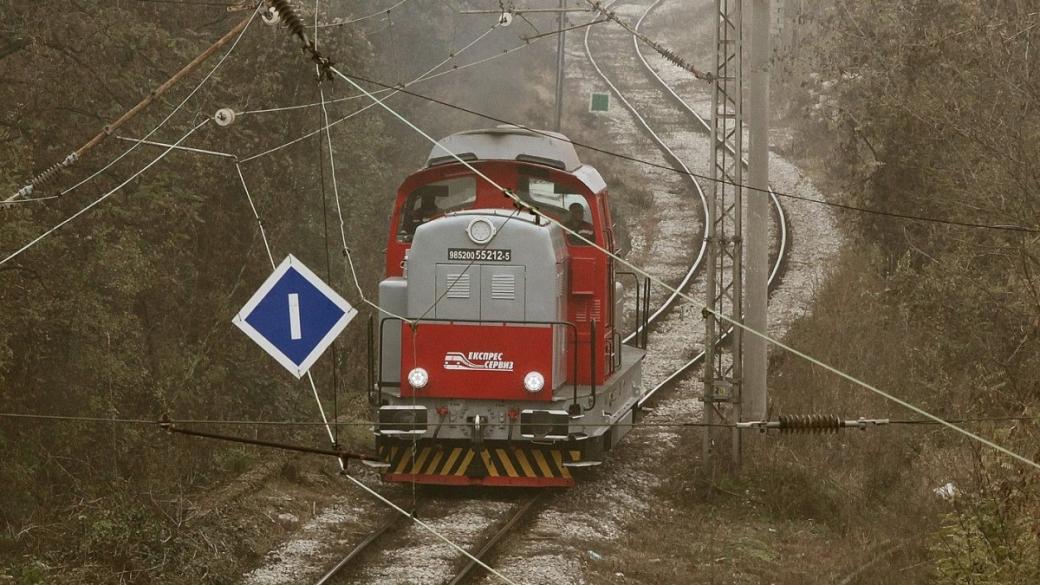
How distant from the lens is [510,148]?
15461 millimetres

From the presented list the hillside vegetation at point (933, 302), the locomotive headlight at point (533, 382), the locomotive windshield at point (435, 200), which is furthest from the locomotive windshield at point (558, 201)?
the hillside vegetation at point (933, 302)

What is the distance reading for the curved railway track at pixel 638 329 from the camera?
12383 mm

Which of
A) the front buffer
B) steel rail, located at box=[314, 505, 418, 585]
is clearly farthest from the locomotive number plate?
steel rail, located at box=[314, 505, 418, 585]

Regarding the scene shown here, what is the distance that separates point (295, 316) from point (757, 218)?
309 inches

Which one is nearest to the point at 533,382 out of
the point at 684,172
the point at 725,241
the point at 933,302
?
the point at 725,241

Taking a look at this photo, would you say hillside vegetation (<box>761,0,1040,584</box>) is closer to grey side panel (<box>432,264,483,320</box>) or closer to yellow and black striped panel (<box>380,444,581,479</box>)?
yellow and black striped panel (<box>380,444,581,479</box>)

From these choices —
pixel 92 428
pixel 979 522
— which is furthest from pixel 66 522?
pixel 979 522

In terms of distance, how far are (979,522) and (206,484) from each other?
864 centimetres

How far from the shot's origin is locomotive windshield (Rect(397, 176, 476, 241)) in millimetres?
15594

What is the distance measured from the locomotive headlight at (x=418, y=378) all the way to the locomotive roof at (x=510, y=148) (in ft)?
8.13

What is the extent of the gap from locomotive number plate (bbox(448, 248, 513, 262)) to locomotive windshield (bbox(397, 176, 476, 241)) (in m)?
0.93

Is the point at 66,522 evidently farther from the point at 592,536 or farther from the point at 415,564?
the point at 592,536

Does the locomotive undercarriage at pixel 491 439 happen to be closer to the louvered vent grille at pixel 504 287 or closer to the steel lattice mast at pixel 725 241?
the louvered vent grille at pixel 504 287

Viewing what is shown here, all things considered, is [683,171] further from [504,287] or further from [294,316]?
[294,316]
